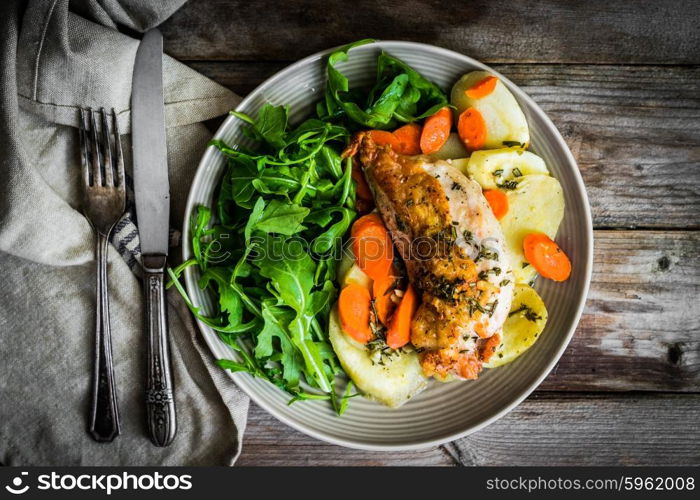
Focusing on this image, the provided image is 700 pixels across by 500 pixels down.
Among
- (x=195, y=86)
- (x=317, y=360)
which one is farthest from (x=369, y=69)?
(x=317, y=360)

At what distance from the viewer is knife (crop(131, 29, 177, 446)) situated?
264 cm

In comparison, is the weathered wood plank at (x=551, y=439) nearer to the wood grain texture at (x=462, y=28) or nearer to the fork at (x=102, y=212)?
the fork at (x=102, y=212)

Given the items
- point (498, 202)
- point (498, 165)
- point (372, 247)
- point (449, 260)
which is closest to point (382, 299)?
point (372, 247)

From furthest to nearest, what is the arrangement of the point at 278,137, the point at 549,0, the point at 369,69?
1. the point at 549,0
2. the point at 369,69
3. the point at 278,137

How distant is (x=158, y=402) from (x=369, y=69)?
1.99m

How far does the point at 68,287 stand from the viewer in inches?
109

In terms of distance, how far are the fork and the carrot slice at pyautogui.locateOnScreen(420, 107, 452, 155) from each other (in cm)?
150

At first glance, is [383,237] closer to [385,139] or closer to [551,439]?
[385,139]

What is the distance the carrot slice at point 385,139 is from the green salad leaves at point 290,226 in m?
0.05

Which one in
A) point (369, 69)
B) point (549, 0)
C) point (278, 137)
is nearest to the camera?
point (278, 137)

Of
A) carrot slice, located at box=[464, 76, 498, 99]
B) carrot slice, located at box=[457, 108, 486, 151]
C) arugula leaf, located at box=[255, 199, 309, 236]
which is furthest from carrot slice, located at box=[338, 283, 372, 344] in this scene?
carrot slice, located at box=[464, 76, 498, 99]
